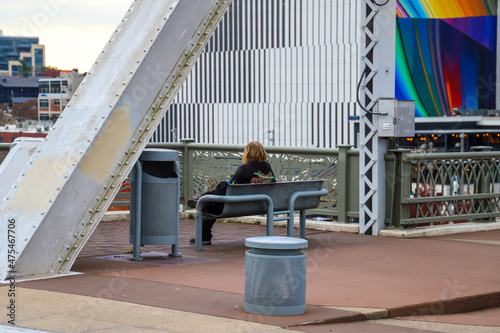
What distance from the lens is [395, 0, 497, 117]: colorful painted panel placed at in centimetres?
8531

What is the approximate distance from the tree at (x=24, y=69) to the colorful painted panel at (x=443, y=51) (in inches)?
4082

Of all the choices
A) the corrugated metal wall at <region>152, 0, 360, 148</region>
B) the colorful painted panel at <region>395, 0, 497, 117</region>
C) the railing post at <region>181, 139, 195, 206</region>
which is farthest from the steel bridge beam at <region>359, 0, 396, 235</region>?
the colorful painted panel at <region>395, 0, 497, 117</region>

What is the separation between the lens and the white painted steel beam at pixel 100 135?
8.88 m

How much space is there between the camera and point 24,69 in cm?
17250

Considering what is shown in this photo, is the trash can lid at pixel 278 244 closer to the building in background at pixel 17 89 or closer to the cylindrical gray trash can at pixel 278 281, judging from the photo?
the cylindrical gray trash can at pixel 278 281

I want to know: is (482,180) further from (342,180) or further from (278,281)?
(278,281)

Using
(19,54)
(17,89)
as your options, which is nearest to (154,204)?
(17,89)

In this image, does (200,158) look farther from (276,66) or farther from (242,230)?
(276,66)

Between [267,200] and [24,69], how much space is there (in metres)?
Answer: 170

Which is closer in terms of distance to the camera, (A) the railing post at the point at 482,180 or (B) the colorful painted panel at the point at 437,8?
(A) the railing post at the point at 482,180

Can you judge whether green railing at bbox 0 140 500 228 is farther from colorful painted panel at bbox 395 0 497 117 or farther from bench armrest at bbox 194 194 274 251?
colorful painted panel at bbox 395 0 497 117

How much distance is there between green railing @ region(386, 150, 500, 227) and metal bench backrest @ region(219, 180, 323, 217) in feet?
5.25

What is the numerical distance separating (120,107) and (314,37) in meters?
77.8

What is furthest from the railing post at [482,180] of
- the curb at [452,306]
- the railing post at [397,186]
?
the curb at [452,306]
